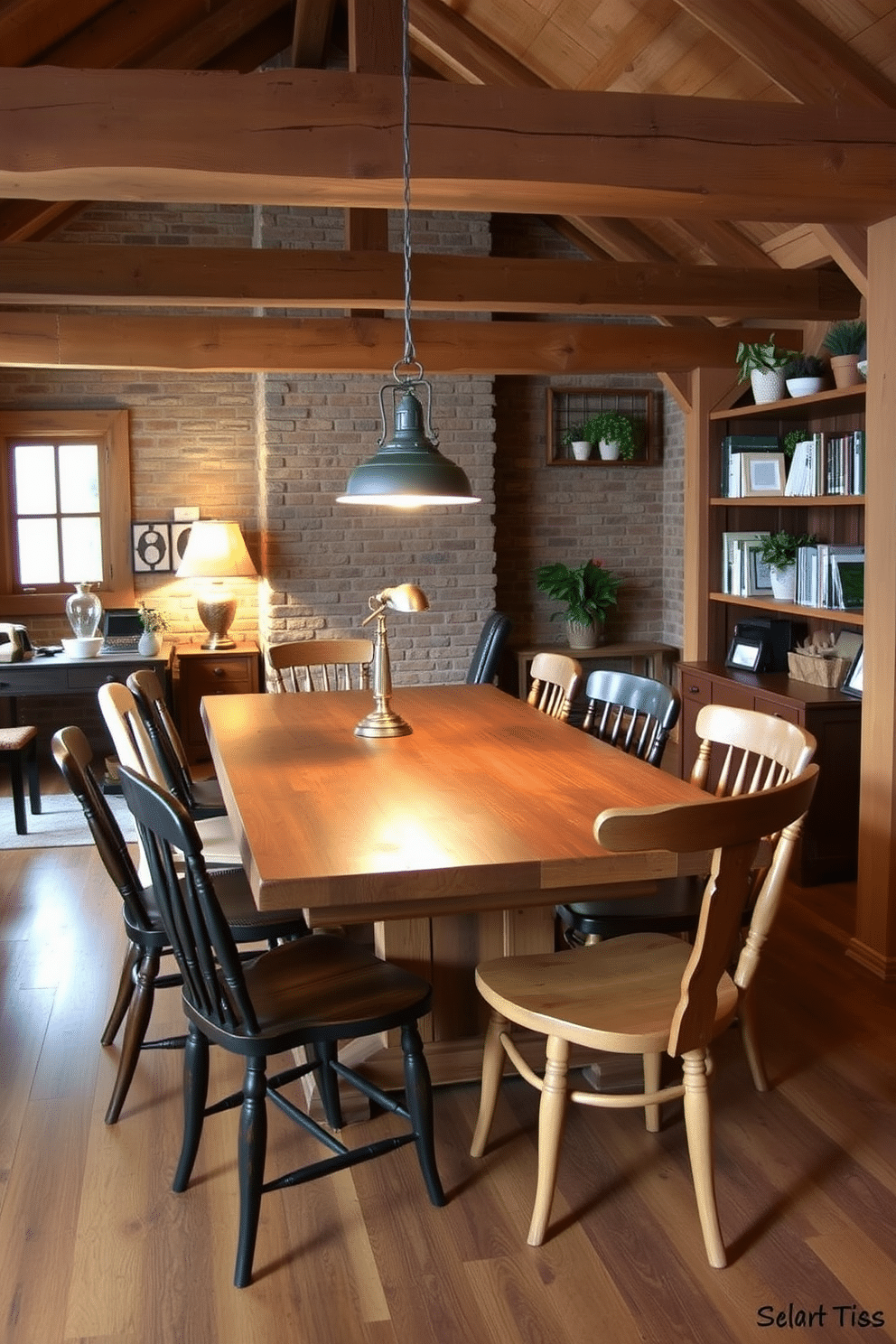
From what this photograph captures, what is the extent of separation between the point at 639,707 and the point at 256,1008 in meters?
1.65

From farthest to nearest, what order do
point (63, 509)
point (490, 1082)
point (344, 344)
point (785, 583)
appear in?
point (63, 509) → point (344, 344) → point (785, 583) → point (490, 1082)

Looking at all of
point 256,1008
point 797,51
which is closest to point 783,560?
point 797,51

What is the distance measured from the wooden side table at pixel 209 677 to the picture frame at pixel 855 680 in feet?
11.5

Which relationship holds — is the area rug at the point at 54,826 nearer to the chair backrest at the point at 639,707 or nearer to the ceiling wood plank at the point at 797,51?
the chair backrest at the point at 639,707

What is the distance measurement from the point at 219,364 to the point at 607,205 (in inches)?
112

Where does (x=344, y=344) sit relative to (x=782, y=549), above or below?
above

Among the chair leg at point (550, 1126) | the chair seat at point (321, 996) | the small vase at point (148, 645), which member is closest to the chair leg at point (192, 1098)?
the chair seat at point (321, 996)

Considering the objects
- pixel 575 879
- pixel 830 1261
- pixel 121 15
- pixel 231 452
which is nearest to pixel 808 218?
pixel 575 879

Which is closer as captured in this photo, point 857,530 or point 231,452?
point 857,530

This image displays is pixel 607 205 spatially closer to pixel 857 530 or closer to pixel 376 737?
pixel 376 737

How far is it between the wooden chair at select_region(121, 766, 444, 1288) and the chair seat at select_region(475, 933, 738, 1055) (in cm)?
20

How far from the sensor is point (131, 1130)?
285 cm

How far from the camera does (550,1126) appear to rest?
234 centimetres

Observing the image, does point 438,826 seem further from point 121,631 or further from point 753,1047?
point 121,631
